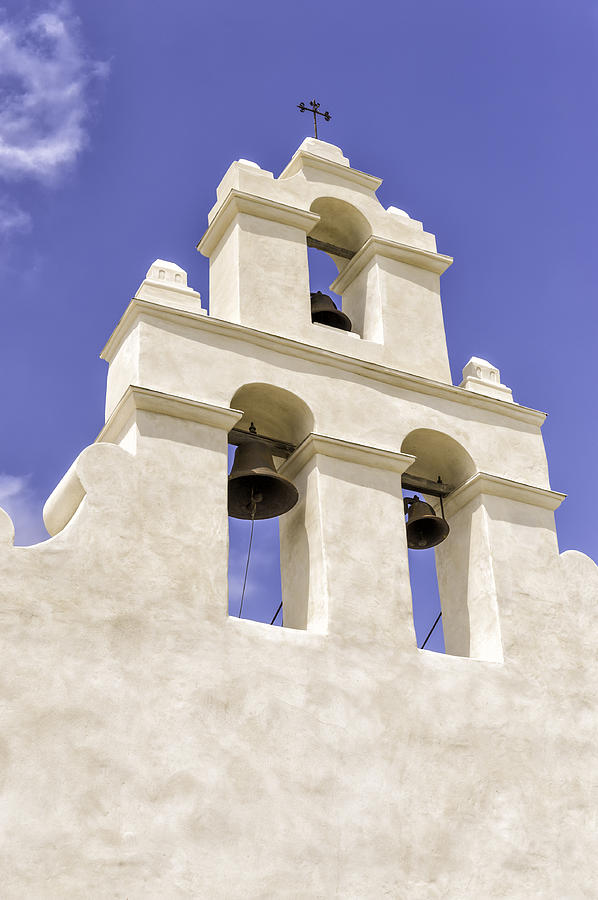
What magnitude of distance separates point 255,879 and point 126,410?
3102mm

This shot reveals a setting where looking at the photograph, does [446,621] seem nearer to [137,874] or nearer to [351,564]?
[351,564]

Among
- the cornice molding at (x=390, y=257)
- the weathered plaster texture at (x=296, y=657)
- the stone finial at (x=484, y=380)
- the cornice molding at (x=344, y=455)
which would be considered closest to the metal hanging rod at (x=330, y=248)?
the cornice molding at (x=390, y=257)

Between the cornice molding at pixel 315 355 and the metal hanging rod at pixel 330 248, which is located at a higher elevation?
the metal hanging rod at pixel 330 248

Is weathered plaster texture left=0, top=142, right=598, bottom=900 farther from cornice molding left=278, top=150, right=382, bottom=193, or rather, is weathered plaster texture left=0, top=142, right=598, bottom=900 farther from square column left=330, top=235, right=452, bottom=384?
cornice molding left=278, top=150, right=382, bottom=193

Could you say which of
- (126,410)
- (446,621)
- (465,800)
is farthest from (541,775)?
(126,410)

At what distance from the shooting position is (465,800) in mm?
7520

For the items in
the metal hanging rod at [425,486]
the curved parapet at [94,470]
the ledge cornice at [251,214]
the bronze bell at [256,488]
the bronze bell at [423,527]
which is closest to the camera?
the curved parapet at [94,470]

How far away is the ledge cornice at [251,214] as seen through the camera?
952cm

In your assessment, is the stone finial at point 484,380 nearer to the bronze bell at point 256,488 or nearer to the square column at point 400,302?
the square column at point 400,302

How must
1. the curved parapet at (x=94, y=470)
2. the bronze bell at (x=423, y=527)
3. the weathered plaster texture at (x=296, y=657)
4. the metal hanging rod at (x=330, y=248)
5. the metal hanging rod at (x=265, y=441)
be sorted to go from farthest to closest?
the metal hanging rod at (x=330, y=248)
the bronze bell at (x=423, y=527)
the metal hanging rod at (x=265, y=441)
the curved parapet at (x=94, y=470)
the weathered plaster texture at (x=296, y=657)

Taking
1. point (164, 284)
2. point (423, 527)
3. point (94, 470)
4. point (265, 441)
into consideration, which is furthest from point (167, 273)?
point (423, 527)

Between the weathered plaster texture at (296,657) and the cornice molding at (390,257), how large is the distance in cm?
106

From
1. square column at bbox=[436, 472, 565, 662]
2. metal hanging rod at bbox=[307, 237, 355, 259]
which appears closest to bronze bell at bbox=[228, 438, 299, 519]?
square column at bbox=[436, 472, 565, 662]

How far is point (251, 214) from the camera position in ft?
31.3
